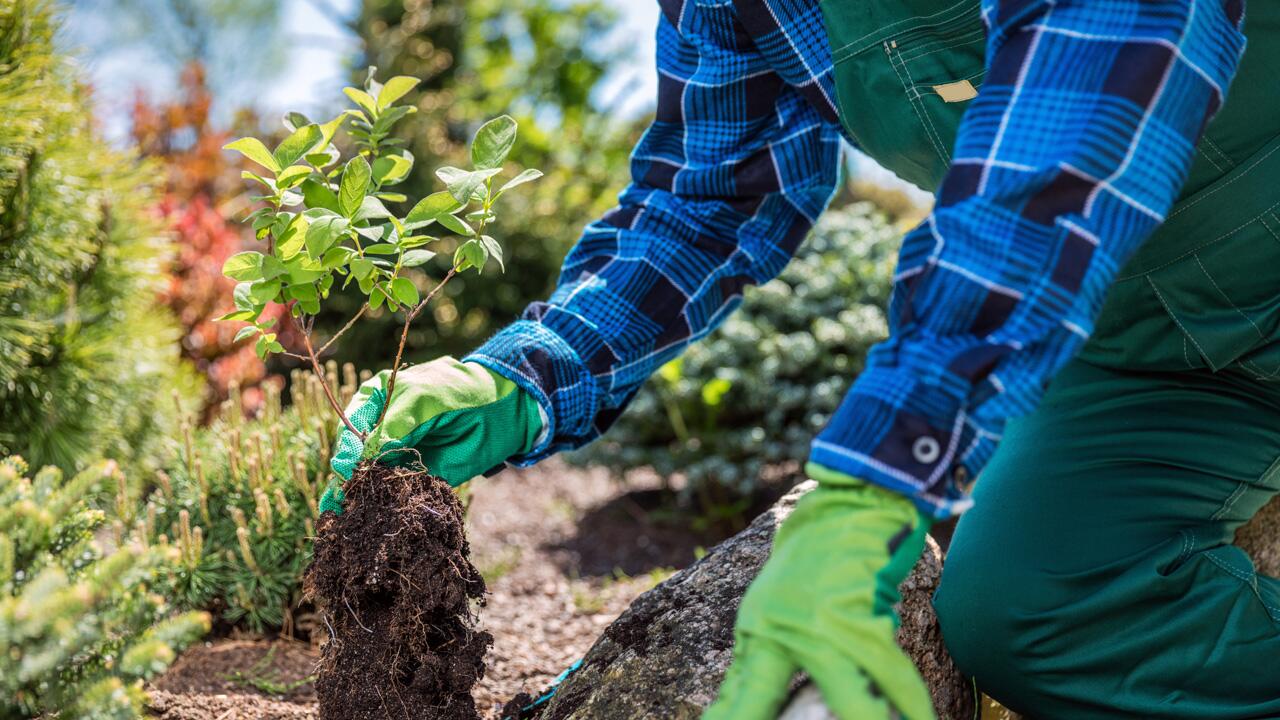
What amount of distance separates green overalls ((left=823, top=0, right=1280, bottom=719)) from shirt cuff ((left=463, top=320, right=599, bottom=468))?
26.0 inches

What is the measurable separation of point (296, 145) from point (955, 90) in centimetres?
104

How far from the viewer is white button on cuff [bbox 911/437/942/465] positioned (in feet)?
3.29

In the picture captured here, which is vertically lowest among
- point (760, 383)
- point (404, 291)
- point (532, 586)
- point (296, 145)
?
point (532, 586)

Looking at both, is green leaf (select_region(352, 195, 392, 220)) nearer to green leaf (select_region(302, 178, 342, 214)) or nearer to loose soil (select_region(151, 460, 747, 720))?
green leaf (select_region(302, 178, 342, 214))

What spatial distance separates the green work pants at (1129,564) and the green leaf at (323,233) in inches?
45.6

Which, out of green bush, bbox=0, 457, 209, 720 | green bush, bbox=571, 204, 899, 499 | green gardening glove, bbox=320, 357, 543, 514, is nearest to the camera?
green bush, bbox=0, 457, 209, 720

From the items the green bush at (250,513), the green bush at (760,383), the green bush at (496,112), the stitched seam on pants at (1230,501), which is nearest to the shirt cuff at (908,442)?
the stitched seam on pants at (1230,501)

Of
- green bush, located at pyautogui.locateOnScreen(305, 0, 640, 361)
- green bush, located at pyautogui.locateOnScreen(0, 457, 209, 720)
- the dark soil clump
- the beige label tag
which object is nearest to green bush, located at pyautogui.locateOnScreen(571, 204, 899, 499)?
green bush, located at pyautogui.locateOnScreen(305, 0, 640, 361)

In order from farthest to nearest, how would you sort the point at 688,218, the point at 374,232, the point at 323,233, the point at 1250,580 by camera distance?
1. the point at 688,218
2. the point at 1250,580
3. the point at 374,232
4. the point at 323,233

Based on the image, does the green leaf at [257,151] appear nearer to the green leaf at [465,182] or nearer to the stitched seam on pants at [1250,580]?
the green leaf at [465,182]

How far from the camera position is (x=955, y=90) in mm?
1600

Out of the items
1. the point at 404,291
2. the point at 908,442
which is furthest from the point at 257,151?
the point at 908,442

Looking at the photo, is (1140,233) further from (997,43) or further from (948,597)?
(948,597)

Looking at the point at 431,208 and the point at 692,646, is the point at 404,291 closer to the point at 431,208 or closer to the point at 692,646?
the point at 431,208
